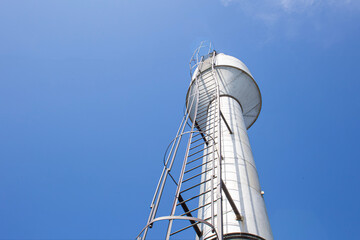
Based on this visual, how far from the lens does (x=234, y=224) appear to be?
5.70 meters

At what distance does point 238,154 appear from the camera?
7.84 meters

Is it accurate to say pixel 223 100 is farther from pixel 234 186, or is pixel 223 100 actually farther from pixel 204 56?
pixel 234 186

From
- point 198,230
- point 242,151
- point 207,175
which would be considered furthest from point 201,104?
point 198,230

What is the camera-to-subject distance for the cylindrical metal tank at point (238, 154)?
5.77m

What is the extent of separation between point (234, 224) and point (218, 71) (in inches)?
294

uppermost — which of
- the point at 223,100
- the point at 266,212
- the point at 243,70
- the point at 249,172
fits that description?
the point at 243,70

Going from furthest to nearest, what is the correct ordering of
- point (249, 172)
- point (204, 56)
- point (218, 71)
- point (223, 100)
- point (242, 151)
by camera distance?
point (204, 56)
point (218, 71)
point (223, 100)
point (242, 151)
point (249, 172)

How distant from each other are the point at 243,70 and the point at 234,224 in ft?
25.1

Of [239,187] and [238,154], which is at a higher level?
[238,154]

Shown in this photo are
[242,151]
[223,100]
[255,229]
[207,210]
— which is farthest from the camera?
[223,100]

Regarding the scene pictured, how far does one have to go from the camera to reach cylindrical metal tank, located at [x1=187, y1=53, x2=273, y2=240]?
18.9 feet

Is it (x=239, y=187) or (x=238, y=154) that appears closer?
(x=239, y=187)

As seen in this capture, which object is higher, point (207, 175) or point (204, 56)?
point (204, 56)

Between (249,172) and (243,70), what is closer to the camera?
(249,172)
